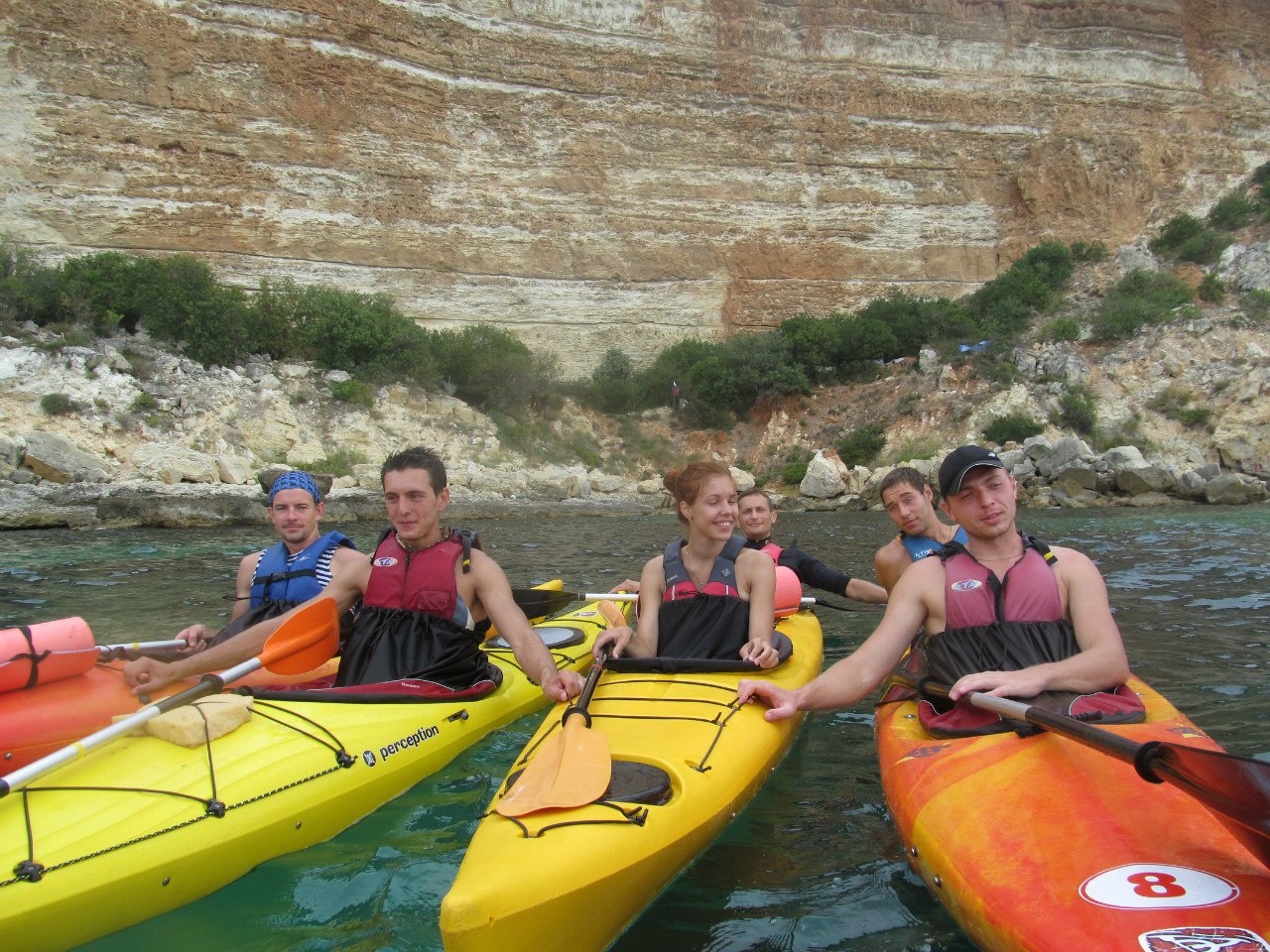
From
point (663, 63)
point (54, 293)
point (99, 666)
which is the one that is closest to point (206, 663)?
point (99, 666)

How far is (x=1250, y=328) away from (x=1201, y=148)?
13805 millimetres

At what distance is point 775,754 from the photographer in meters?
3.49

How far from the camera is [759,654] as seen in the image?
3.72 meters

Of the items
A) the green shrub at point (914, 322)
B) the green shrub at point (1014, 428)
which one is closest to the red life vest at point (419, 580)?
the green shrub at point (1014, 428)

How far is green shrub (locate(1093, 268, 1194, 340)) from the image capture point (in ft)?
82.1

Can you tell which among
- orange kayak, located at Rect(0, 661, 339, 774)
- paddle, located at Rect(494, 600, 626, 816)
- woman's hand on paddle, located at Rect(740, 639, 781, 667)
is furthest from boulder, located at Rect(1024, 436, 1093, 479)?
orange kayak, located at Rect(0, 661, 339, 774)

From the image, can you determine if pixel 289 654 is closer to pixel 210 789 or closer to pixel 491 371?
pixel 210 789

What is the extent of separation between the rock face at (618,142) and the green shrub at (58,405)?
8030 mm

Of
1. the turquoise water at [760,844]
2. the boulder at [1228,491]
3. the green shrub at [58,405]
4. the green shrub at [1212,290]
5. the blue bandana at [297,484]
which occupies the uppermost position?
the green shrub at [1212,290]

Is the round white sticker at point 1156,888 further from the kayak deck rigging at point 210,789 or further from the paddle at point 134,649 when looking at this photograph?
the paddle at point 134,649

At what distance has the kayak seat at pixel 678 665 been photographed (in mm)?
3703

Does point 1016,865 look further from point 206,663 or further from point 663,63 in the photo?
point 663,63

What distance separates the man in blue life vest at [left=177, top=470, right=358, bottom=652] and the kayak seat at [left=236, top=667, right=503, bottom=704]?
470mm

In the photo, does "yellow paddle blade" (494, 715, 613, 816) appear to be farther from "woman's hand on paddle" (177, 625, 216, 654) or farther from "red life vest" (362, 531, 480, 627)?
"woman's hand on paddle" (177, 625, 216, 654)
